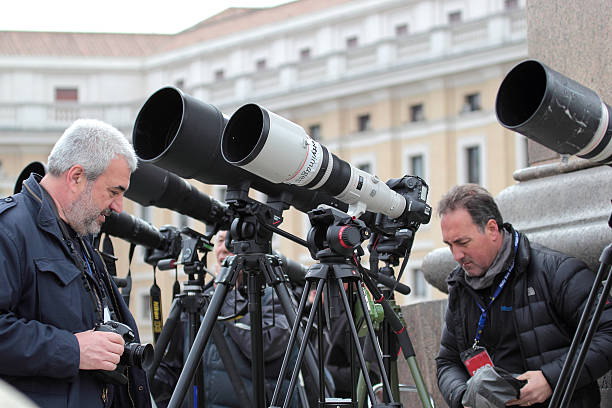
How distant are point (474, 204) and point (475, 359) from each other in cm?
64

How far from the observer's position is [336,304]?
3295 millimetres

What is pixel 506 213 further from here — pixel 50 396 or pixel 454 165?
pixel 454 165

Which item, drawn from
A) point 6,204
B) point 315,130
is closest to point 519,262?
point 6,204

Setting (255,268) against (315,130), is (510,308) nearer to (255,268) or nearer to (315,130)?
(255,268)

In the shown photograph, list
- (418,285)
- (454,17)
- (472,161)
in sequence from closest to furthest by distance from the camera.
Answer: (472,161)
(418,285)
(454,17)

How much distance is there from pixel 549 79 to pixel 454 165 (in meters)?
30.7

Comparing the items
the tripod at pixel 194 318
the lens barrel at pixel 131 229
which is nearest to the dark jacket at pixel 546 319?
the tripod at pixel 194 318

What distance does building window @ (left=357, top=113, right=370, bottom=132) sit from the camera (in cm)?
3575

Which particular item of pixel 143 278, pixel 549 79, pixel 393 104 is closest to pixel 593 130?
pixel 549 79

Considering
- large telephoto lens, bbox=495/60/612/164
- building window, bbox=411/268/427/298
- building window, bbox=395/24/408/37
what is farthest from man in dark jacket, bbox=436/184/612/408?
building window, bbox=395/24/408/37

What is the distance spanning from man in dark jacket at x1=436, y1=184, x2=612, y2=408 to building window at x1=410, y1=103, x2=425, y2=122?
30725 millimetres

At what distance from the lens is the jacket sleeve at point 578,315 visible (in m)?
3.38

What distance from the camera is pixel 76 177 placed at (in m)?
3.15

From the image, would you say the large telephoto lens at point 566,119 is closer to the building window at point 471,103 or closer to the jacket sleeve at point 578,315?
the jacket sleeve at point 578,315
